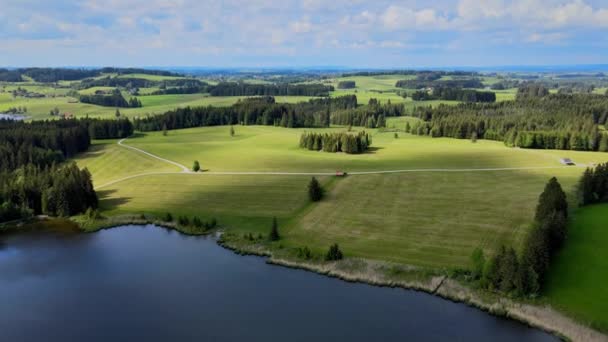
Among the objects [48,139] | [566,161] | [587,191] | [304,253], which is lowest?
[304,253]

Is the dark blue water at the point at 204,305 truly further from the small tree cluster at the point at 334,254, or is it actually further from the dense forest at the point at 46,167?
the dense forest at the point at 46,167

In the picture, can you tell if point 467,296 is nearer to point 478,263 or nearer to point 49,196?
point 478,263

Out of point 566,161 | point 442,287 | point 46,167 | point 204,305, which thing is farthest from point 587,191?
point 46,167

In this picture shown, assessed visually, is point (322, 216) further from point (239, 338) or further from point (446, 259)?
point (239, 338)

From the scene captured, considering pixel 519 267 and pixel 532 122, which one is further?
pixel 532 122

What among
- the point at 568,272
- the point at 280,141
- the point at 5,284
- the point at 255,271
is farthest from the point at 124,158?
the point at 568,272
